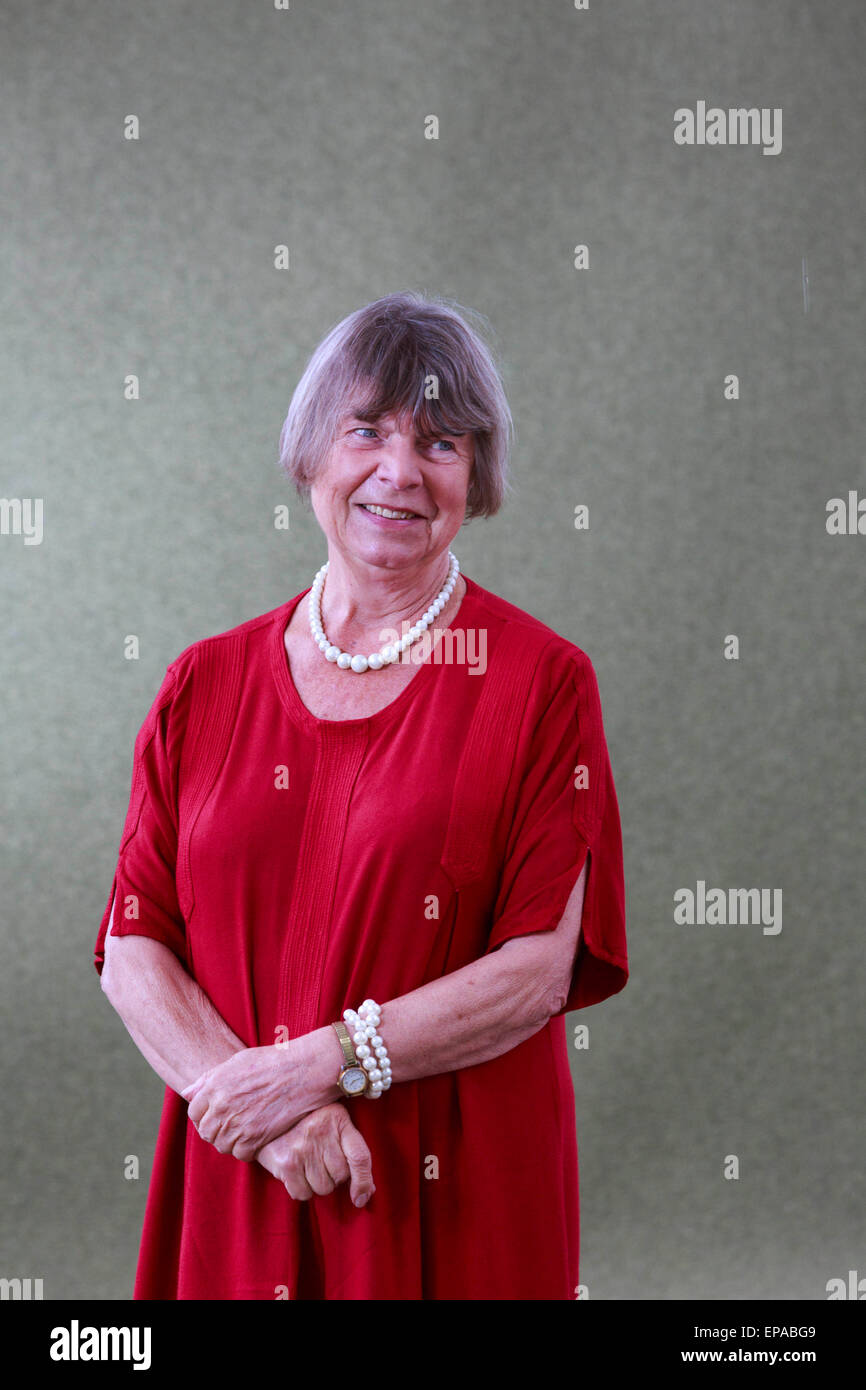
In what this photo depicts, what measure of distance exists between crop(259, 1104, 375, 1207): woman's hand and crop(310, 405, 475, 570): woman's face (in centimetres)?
68

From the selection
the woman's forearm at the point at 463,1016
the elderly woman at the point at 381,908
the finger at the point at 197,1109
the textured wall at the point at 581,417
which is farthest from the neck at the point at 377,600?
the textured wall at the point at 581,417

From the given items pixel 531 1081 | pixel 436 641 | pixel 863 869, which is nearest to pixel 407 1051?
pixel 531 1081

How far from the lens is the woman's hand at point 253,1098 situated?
5.28ft

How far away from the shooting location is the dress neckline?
1.70 m

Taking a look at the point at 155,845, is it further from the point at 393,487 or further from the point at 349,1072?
the point at 393,487

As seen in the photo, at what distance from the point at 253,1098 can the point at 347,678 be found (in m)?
0.52

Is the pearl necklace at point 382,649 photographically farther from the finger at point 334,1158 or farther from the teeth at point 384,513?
the finger at point 334,1158

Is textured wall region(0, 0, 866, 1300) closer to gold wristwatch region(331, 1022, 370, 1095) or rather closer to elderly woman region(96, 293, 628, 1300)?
elderly woman region(96, 293, 628, 1300)

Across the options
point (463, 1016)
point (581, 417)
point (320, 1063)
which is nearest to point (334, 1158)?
point (320, 1063)

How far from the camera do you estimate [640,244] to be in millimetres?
2932

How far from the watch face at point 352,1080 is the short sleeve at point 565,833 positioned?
0.71 feet

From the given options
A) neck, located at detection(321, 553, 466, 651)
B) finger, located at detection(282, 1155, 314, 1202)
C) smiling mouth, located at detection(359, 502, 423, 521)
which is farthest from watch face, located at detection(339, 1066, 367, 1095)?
smiling mouth, located at detection(359, 502, 423, 521)

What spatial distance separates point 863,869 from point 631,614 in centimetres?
74
